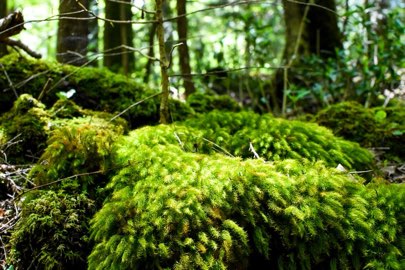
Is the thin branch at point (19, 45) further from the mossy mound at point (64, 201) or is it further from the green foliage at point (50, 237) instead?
the green foliage at point (50, 237)

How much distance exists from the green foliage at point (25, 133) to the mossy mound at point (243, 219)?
43.2 inches

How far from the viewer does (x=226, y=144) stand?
2.77 m

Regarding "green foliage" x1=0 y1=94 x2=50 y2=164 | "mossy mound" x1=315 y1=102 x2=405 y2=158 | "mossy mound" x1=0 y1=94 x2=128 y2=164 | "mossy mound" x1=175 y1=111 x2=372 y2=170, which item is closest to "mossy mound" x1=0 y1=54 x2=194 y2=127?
"mossy mound" x1=0 y1=94 x2=128 y2=164

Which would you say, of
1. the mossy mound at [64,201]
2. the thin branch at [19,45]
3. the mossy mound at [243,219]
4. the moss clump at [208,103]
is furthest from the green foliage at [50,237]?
the moss clump at [208,103]

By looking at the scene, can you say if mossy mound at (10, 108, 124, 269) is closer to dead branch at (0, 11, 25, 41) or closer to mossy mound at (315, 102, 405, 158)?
dead branch at (0, 11, 25, 41)

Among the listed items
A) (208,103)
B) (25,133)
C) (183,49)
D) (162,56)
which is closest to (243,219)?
(162,56)

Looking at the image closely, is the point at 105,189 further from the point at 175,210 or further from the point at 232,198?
the point at 232,198

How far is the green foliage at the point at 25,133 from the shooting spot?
2850mm

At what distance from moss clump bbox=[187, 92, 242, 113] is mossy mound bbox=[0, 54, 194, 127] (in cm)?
32

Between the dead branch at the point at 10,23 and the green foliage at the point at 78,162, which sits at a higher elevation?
the dead branch at the point at 10,23

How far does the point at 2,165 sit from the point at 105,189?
3.05 feet

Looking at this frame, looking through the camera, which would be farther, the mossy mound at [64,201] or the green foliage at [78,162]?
the green foliage at [78,162]

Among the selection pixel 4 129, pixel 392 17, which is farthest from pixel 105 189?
pixel 392 17

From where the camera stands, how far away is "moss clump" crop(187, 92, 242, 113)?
13.6ft
